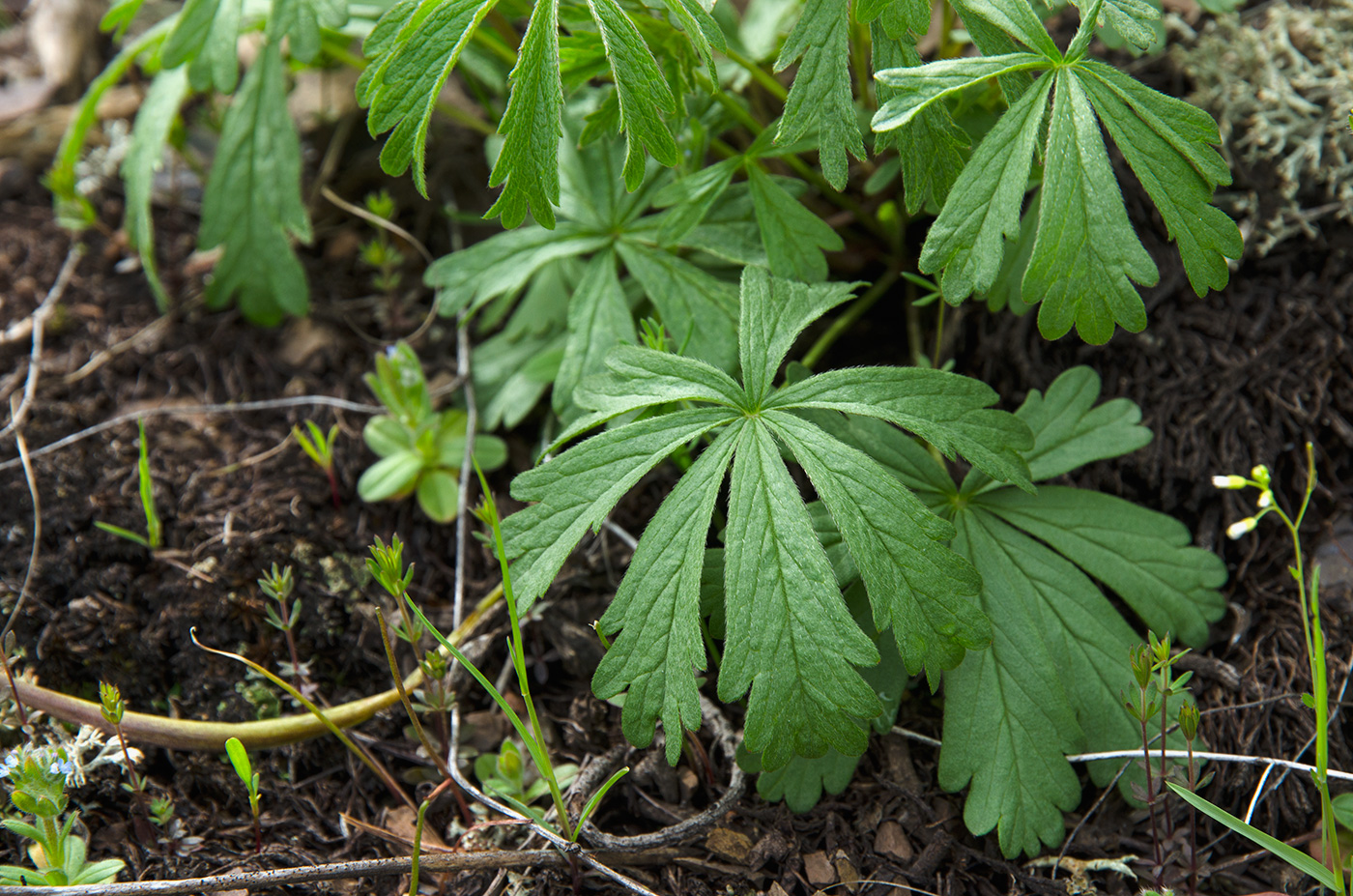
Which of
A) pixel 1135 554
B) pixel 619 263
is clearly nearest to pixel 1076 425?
pixel 1135 554

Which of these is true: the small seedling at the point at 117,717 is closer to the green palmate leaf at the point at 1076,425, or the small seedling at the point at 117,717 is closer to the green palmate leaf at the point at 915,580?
the green palmate leaf at the point at 915,580

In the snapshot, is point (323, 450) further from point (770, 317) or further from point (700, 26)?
point (700, 26)

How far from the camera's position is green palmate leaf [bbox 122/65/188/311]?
8.52ft

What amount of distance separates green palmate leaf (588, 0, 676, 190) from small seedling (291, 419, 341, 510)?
99 cm

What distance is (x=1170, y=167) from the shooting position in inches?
64.2

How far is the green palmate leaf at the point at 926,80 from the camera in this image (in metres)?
1.57

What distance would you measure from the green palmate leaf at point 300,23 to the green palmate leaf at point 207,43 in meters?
0.21

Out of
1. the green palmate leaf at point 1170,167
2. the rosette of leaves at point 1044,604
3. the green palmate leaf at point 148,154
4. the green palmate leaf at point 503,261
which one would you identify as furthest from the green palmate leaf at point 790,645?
the green palmate leaf at point 148,154

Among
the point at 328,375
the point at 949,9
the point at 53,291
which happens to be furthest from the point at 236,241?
the point at 949,9

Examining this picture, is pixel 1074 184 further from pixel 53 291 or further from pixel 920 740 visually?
pixel 53 291

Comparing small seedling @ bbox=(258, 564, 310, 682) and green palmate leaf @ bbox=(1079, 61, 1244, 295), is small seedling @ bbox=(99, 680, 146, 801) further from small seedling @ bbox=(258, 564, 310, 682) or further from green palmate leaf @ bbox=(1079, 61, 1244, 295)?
green palmate leaf @ bbox=(1079, 61, 1244, 295)

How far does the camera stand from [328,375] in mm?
2662

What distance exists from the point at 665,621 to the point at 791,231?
2.96 ft

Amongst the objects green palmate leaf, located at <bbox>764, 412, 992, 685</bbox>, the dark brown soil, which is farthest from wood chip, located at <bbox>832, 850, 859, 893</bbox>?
green palmate leaf, located at <bbox>764, 412, 992, 685</bbox>
